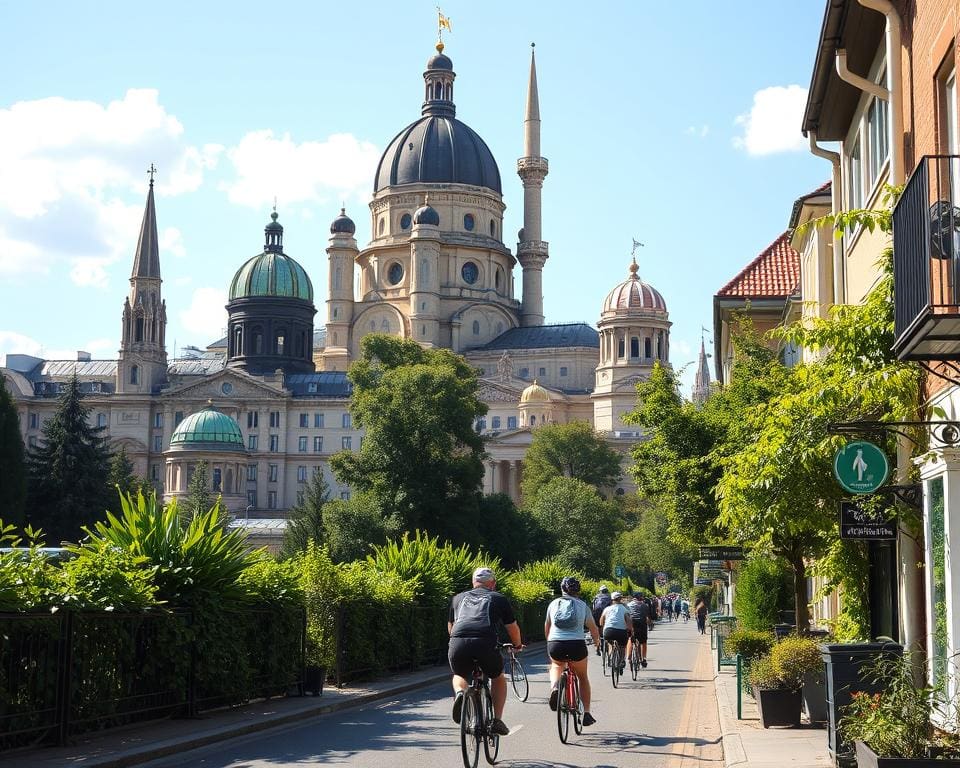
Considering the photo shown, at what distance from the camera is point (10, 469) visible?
76.9 m

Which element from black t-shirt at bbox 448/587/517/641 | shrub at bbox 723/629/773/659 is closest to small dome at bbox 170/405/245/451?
shrub at bbox 723/629/773/659

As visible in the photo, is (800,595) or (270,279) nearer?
(800,595)

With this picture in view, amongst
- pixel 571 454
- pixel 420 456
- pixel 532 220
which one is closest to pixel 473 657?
pixel 420 456

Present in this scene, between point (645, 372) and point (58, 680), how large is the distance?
129114 millimetres

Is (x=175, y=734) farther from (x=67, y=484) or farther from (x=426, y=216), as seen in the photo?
(x=426, y=216)

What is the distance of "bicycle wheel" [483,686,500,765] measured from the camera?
1341 centimetres

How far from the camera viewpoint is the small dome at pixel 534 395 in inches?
5704

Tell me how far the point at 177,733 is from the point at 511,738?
355 centimetres

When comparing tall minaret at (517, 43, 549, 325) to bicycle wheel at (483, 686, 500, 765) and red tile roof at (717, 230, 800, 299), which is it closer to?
red tile roof at (717, 230, 800, 299)

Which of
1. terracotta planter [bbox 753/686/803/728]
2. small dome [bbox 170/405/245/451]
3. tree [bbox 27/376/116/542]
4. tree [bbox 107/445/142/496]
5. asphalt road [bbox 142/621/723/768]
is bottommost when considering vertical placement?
asphalt road [bbox 142/621/723/768]

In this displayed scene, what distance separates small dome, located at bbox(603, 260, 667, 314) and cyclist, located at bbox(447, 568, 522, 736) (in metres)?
131

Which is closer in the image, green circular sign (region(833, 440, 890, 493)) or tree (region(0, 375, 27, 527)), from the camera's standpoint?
green circular sign (region(833, 440, 890, 493))

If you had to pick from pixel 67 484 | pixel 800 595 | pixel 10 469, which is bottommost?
pixel 800 595

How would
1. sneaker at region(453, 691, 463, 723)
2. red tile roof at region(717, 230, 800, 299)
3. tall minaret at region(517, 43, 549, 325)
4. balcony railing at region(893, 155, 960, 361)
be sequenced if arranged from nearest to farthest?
balcony railing at region(893, 155, 960, 361), sneaker at region(453, 691, 463, 723), red tile roof at region(717, 230, 800, 299), tall minaret at region(517, 43, 549, 325)
